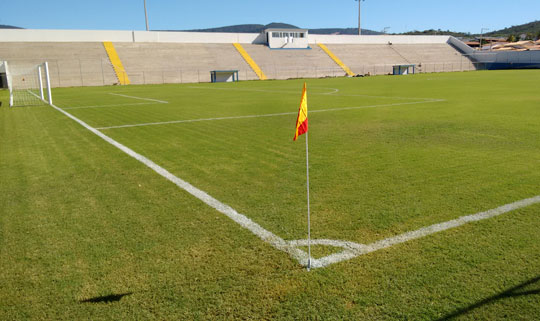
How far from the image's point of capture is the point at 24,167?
7.25 metres

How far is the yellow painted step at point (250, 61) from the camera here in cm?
5528

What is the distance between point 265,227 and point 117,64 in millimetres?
50479

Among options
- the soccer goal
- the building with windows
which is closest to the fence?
the building with windows

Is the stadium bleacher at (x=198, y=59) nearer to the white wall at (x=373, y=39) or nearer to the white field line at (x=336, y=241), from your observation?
the white wall at (x=373, y=39)

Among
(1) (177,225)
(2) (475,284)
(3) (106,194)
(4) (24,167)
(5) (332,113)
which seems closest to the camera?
(2) (475,284)

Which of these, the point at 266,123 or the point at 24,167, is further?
the point at 266,123

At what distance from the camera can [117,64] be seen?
49.9 meters

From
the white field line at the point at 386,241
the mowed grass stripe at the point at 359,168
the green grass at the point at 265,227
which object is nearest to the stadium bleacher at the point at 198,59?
the mowed grass stripe at the point at 359,168

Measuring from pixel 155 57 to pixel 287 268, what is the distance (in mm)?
53919

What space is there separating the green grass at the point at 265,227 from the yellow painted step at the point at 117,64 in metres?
40.5

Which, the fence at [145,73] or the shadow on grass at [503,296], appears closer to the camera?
the shadow on grass at [503,296]

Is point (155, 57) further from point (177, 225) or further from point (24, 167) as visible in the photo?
point (177, 225)

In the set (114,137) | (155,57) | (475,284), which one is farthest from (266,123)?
(155,57)

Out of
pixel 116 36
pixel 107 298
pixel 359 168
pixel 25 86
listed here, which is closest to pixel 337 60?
pixel 116 36
